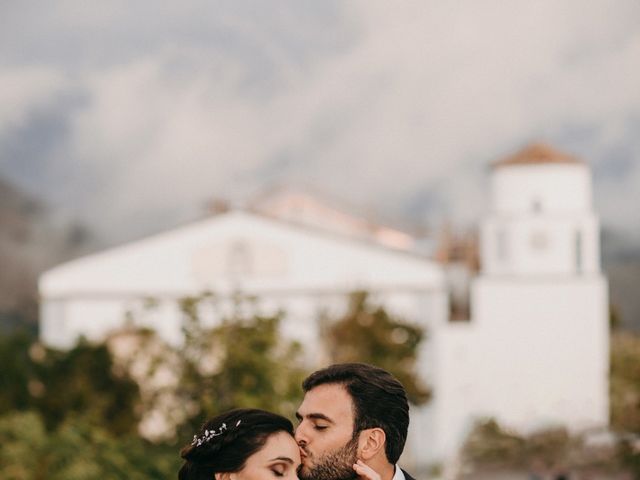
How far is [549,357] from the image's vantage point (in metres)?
46.2

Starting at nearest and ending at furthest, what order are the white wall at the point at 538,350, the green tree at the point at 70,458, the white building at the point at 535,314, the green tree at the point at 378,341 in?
1. the green tree at the point at 70,458
2. the green tree at the point at 378,341
3. the white building at the point at 535,314
4. the white wall at the point at 538,350

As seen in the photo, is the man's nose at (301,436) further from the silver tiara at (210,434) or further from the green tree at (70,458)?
the green tree at (70,458)

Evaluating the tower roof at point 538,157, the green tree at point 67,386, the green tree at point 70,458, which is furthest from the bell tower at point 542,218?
the green tree at point 70,458

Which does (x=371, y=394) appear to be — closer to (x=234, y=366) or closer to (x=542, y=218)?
(x=234, y=366)

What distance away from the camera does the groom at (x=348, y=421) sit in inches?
139

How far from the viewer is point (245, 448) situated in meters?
3.38

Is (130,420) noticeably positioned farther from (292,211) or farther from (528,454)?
(292,211)

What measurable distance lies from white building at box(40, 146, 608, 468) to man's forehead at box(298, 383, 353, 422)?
37.4 m

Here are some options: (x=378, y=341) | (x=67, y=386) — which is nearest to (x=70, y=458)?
(x=67, y=386)

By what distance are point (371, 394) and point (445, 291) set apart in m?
40.0

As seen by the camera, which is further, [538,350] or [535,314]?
[538,350]

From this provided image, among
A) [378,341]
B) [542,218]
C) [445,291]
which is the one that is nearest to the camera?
[378,341]

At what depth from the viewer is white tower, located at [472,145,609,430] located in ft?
150

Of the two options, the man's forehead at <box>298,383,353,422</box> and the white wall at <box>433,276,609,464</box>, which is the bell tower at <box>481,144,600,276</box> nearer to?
the white wall at <box>433,276,609,464</box>
